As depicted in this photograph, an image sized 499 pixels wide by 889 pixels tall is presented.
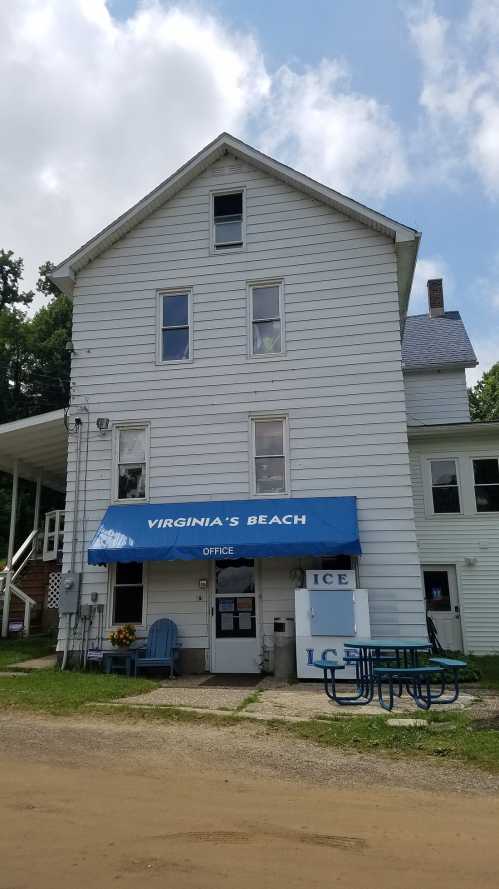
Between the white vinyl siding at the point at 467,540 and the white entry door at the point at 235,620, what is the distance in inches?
213

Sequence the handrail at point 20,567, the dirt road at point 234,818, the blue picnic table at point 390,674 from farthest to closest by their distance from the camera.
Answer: the handrail at point 20,567 < the blue picnic table at point 390,674 < the dirt road at point 234,818

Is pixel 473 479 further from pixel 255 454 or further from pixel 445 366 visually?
pixel 255 454

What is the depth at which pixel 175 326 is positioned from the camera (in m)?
13.6

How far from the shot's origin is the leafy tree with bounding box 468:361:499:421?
40.4 meters

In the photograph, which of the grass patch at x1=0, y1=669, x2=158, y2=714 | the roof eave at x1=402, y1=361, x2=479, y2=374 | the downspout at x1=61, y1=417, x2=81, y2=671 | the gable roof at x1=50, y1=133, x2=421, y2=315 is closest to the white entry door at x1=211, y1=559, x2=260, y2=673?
the grass patch at x1=0, y1=669, x2=158, y2=714

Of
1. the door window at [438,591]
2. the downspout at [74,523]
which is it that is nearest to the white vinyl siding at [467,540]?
the door window at [438,591]

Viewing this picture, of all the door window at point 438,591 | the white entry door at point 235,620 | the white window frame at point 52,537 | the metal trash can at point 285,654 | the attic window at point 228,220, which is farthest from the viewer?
the white window frame at point 52,537

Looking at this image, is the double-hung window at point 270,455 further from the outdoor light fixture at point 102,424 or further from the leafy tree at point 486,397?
the leafy tree at point 486,397

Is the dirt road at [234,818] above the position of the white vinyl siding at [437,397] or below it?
below

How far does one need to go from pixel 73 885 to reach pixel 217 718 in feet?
14.9

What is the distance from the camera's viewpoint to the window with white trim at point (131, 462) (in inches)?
512

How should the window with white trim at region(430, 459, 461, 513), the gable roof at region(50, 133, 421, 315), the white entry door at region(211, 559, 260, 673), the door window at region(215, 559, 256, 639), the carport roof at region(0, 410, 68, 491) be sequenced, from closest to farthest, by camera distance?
the white entry door at region(211, 559, 260, 673)
the door window at region(215, 559, 256, 639)
the gable roof at region(50, 133, 421, 315)
the carport roof at region(0, 410, 68, 491)
the window with white trim at region(430, 459, 461, 513)

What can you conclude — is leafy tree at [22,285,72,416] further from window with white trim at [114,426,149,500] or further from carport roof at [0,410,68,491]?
window with white trim at [114,426,149,500]

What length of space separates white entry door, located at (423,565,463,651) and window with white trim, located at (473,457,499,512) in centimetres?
173
